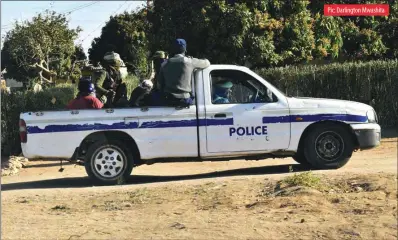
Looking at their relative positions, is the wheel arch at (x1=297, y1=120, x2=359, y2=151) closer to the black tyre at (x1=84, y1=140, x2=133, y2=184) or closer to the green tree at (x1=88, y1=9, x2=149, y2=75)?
the black tyre at (x1=84, y1=140, x2=133, y2=184)

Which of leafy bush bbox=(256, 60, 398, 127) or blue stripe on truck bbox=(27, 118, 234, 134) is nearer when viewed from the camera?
blue stripe on truck bbox=(27, 118, 234, 134)

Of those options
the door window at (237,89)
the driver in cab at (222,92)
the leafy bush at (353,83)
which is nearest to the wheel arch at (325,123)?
the door window at (237,89)

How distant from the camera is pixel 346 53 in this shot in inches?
764

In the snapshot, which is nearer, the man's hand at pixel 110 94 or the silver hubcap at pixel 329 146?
the silver hubcap at pixel 329 146

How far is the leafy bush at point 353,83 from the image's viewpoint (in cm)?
1397

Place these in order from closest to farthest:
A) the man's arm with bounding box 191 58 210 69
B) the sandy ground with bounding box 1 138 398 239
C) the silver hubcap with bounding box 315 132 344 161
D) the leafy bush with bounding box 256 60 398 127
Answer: the sandy ground with bounding box 1 138 398 239 → the man's arm with bounding box 191 58 210 69 → the silver hubcap with bounding box 315 132 344 161 → the leafy bush with bounding box 256 60 398 127

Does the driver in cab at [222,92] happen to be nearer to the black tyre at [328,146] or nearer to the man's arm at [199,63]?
the man's arm at [199,63]

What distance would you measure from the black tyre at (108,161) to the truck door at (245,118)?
4.11 feet

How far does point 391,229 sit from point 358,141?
334 cm

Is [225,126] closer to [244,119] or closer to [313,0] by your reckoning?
[244,119]

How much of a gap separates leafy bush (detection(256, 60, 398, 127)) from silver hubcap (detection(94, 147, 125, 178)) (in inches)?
270

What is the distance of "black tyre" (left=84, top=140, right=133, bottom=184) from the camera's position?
8.73 m

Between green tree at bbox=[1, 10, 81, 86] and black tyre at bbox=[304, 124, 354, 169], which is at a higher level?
green tree at bbox=[1, 10, 81, 86]

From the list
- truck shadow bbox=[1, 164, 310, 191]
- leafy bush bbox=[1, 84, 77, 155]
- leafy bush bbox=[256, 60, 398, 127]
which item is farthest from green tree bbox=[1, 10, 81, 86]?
Answer: truck shadow bbox=[1, 164, 310, 191]
